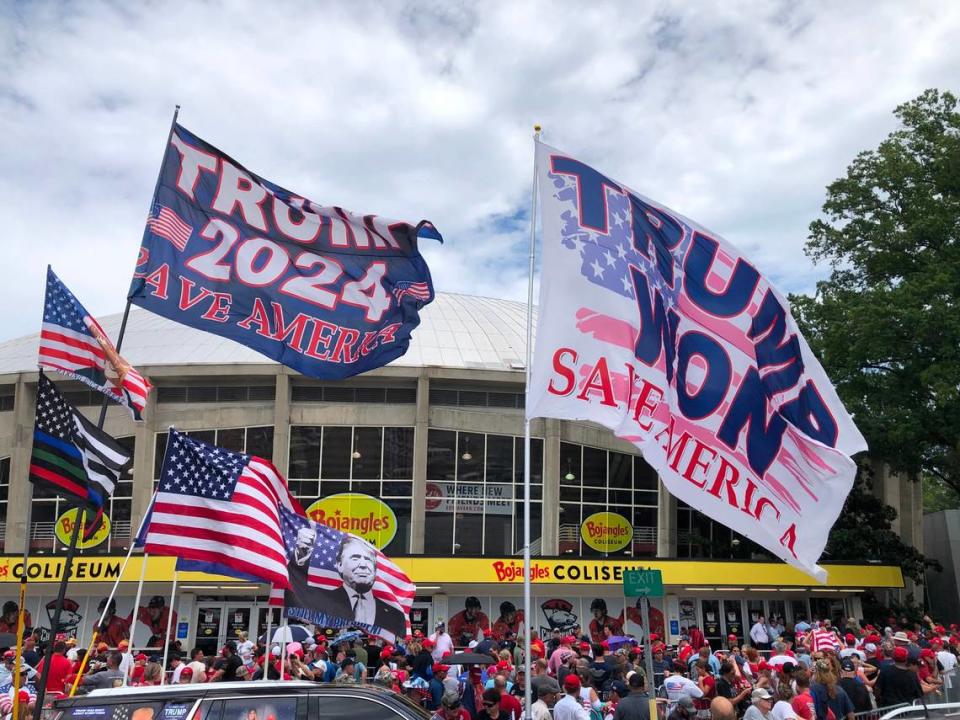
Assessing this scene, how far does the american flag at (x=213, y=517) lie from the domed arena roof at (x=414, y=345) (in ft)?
76.3

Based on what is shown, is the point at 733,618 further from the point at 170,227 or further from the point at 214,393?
the point at 170,227

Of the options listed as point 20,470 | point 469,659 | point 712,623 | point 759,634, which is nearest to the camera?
point 469,659

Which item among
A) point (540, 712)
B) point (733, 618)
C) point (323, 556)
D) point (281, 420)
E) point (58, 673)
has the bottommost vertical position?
point (540, 712)

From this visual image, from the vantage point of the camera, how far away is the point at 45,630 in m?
29.5

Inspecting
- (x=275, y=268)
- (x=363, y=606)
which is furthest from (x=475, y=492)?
(x=275, y=268)

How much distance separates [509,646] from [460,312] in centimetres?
2331

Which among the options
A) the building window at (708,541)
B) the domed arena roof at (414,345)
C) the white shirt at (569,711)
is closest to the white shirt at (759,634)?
the building window at (708,541)

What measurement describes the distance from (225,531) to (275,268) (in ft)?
10.5

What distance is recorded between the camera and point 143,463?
3403 cm

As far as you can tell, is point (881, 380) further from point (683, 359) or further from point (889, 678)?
point (683, 359)

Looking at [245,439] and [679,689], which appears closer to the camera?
[679,689]

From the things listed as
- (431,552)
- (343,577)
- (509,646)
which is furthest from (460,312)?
(343,577)

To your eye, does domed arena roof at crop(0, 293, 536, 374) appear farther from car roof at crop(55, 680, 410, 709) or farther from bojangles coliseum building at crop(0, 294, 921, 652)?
car roof at crop(55, 680, 410, 709)

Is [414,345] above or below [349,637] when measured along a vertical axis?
above
